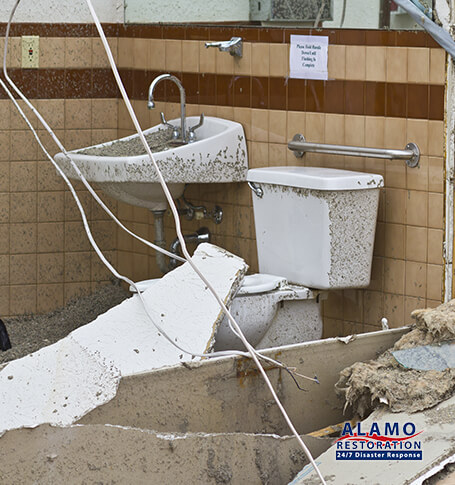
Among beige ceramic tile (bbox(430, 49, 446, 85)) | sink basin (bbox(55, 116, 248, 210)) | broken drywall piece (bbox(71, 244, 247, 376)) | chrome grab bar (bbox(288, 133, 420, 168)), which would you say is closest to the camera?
broken drywall piece (bbox(71, 244, 247, 376))

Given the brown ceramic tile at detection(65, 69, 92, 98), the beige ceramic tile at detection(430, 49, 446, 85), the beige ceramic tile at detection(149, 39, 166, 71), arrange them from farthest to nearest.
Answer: the brown ceramic tile at detection(65, 69, 92, 98), the beige ceramic tile at detection(149, 39, 166, 71), the beige ceramic tile at detection(430, 49, 446, 85)

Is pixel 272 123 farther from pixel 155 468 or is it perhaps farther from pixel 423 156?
pixel 155 468

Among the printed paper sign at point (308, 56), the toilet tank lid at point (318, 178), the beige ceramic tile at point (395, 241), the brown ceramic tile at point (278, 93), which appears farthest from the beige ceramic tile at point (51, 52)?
the beige ceramic tile at point (395, 241)

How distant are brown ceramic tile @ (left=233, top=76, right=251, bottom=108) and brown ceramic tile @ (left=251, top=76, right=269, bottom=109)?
23mm

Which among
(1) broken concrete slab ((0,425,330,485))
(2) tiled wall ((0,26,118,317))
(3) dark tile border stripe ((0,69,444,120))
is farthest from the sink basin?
(1) broken concrete slab ((0,425,330,485))

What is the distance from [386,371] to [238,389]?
42cm

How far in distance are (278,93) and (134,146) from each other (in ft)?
2.24

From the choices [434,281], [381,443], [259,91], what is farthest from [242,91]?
[381,443]

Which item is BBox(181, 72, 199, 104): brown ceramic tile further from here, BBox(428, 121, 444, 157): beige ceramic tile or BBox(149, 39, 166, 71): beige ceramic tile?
BBox(428, 121, 444, 157): beige ceramic tile

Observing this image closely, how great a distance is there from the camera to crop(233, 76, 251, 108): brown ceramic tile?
12.6 ft

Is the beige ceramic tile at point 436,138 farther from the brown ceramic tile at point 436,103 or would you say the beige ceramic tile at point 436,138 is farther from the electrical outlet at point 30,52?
the electrical outlet at point 30,52

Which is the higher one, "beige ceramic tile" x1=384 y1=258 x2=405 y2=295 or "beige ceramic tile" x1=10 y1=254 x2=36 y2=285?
"beige ceramic tile" x1=384 y1=258 x2=405 y2=295

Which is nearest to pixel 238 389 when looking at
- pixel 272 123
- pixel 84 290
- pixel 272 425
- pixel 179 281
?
pixel 272 425

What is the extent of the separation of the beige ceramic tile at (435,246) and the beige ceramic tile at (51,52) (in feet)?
6.55
